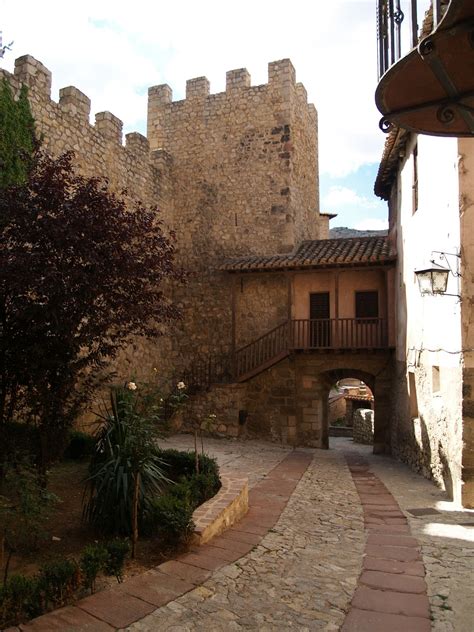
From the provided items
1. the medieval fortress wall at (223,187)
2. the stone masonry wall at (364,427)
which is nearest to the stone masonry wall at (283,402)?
the medieval fortress wall at (223,187)

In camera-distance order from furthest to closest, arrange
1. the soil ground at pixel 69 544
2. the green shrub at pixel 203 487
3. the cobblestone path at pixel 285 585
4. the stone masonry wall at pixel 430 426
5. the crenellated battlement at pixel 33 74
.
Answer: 1. the crenellated battlement at pixel 33 74
2. the stone masonry wall at pixel 430 426
3. the green shrub at pixel 203 487
4. the soil ground at pixel 69 544
5. the cobblestone path at pixel 285 585

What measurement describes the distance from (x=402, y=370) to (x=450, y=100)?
10.5 m

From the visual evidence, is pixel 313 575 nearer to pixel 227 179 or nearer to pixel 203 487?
pixel 203 487

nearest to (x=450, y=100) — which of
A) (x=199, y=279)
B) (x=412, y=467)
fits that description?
(x=412, y=467)

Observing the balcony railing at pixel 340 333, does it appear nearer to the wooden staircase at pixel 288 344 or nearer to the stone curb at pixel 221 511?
the wooden staircase at pixel 288 344

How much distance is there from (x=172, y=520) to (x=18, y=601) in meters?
1.75

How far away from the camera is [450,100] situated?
9.35 ft

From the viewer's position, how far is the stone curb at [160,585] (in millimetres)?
3385

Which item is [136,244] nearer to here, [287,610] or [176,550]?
[176,550]

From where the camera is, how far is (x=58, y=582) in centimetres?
368

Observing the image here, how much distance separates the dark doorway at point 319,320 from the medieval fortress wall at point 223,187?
3.39ft

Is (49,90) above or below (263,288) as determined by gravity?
above

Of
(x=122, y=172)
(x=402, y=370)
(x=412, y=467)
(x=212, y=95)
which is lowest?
(x=412, y=467)

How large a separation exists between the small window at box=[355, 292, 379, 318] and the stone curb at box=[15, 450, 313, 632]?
8.94 meters
